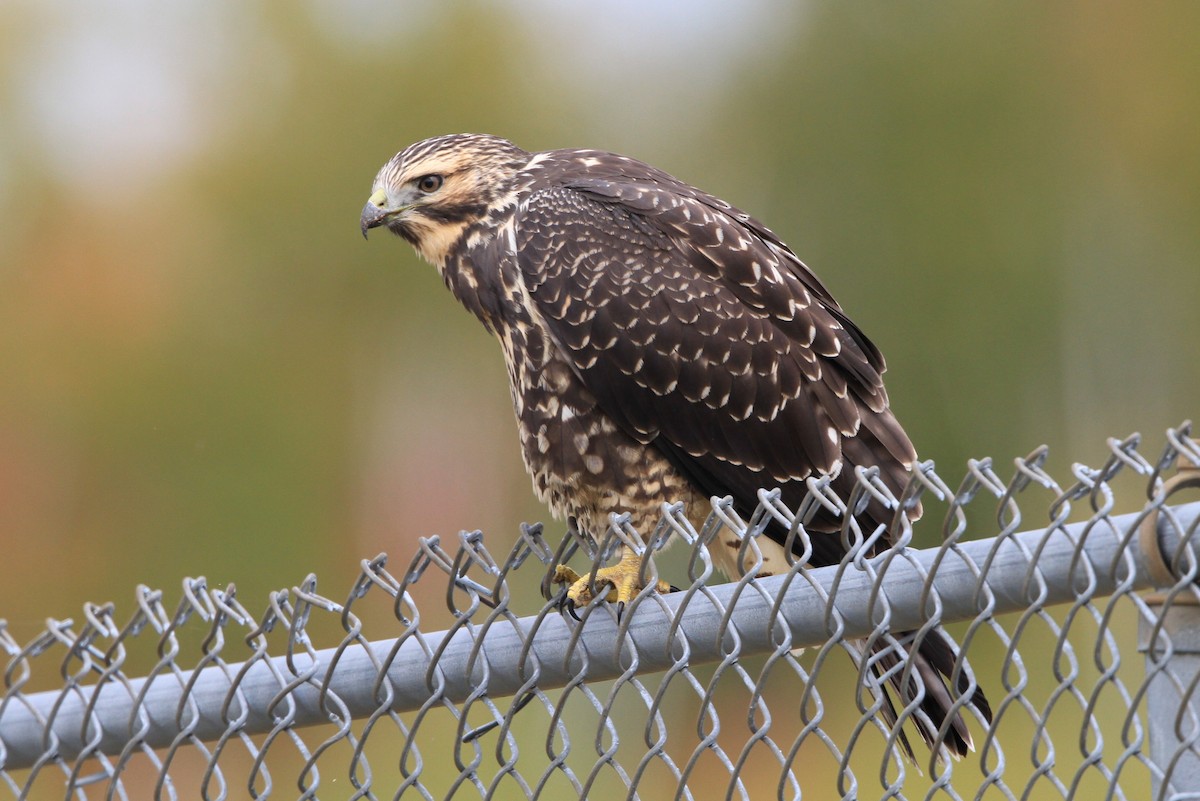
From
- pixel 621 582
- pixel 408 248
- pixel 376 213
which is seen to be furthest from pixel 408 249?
pixel 621 582

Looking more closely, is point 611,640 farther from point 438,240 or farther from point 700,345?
point 438,240

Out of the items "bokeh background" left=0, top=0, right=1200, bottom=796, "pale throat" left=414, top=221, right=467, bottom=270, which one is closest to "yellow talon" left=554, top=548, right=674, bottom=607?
"pale throat" left=414, top=221, right=467, bottom=270

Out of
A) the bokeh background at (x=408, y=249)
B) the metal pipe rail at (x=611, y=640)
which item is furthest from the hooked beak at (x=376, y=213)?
the bokeh background at (x=408, y=249)

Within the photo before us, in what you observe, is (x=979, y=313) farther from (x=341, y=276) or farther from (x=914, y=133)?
(x=341, y=276)

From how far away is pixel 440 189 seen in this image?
3914 mm

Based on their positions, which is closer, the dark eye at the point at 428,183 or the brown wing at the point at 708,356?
the brown wing at the point at 708,356

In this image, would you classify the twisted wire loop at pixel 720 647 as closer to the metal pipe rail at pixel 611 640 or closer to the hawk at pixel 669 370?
the metal pipe rail at pixel 611 640

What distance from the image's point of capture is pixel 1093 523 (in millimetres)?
1621

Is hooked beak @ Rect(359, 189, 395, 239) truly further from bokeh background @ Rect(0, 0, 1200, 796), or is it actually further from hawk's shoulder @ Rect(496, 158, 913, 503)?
bokeh background @ Rect(0, 0, 1200, 796)

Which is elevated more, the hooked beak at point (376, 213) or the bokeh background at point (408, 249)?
the hooked beak at point (376, 213)

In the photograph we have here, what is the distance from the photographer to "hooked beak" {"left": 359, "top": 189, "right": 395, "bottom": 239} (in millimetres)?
3967

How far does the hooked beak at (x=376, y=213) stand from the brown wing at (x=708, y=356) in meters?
0.62

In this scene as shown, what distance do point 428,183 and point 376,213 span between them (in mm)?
168

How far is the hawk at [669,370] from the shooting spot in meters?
3.39
